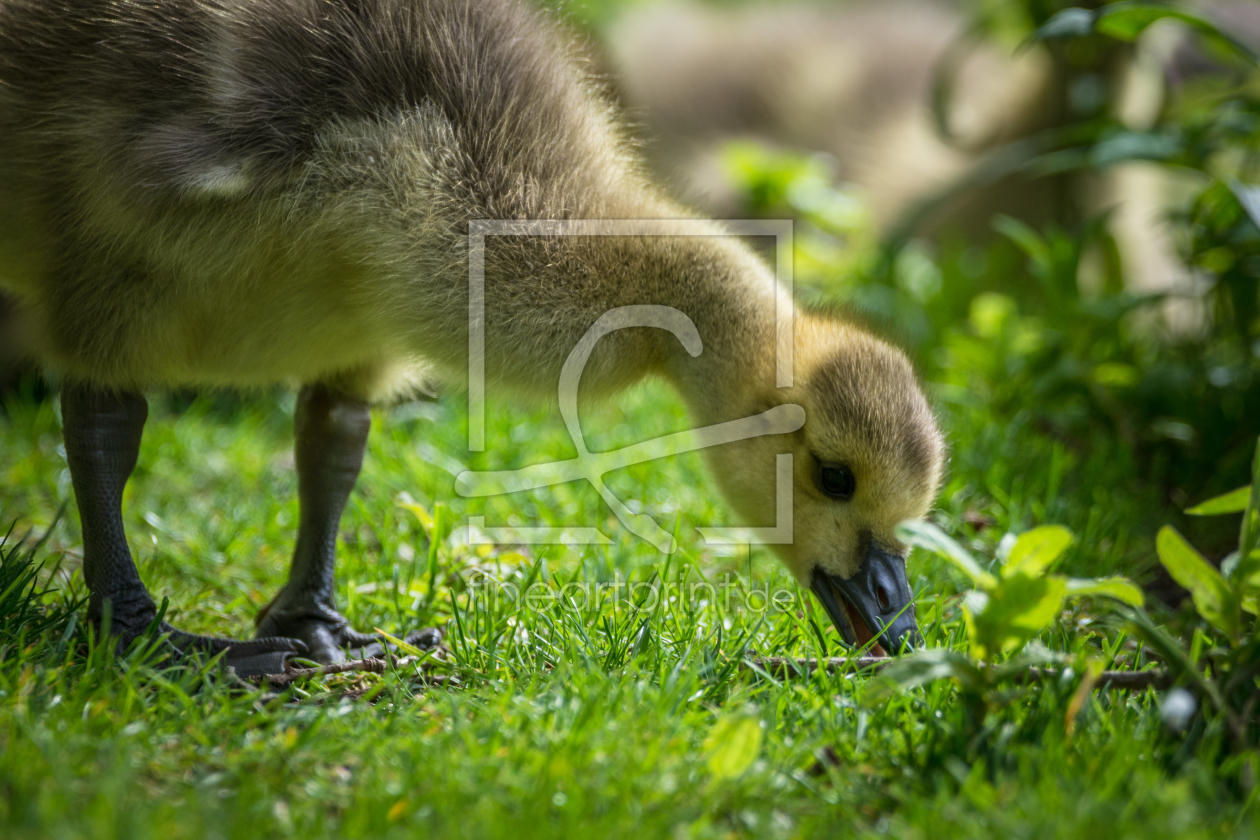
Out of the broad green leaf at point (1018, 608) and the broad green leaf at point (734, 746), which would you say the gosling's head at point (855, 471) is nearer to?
the broad green leaf at point (1018, 608)

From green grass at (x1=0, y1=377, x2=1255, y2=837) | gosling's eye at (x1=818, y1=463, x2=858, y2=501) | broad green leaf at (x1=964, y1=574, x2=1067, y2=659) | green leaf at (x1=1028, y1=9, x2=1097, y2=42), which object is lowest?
green grass at (x1=0, y1=377, x2=1255, y2=837)

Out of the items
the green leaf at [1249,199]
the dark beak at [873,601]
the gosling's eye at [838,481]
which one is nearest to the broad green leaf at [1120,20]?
the green leaf at [1249,199]

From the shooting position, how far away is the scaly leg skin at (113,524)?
7.13ft

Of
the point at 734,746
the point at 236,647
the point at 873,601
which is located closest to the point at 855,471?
A: the point at 873,601

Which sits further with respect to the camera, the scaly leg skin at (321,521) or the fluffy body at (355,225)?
the scaly leg skin at (321,521)

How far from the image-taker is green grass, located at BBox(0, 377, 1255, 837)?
1.50m

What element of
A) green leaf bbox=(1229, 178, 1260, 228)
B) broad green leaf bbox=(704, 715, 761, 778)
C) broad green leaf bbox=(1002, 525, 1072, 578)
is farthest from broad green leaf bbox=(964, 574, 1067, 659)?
green leaf bbox=(1229, 178, 1260, 228)

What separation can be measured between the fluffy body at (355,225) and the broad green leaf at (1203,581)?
61cm

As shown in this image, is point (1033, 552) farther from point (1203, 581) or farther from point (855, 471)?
point (855, 471)

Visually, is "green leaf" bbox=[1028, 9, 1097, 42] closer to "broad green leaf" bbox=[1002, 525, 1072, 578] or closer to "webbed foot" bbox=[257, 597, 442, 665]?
"broad green leaf" bbox=[1002, 525, 1072, 578]

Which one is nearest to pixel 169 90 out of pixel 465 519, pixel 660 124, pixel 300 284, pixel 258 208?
pixel 258 208

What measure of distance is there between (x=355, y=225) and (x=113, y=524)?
0.80 meters

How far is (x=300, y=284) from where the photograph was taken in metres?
2.24

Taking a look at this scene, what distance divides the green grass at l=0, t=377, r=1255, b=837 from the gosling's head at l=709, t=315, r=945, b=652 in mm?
99
